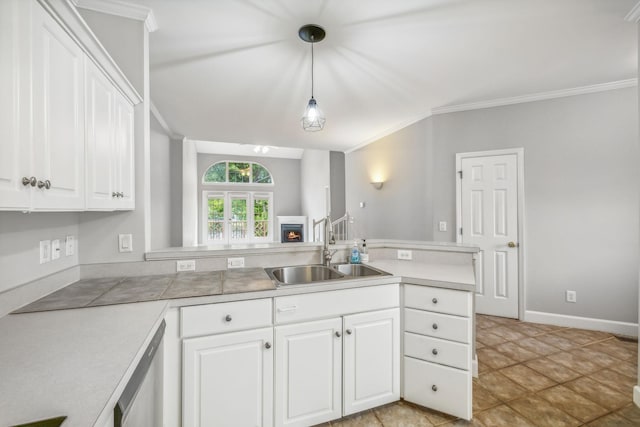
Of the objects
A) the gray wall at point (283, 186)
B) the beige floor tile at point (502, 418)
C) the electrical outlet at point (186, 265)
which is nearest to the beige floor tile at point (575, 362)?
the beige floor tile at point (502, 418)

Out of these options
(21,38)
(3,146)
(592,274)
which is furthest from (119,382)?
(592,274)

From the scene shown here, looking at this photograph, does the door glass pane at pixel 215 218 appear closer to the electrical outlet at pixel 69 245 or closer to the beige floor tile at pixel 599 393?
the electrical outlet at pixel 69 245

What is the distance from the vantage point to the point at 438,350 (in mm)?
1674

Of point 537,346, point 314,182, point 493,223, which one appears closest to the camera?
point 537,346

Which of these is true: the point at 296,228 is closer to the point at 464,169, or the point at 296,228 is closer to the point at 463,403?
the point at 464,169

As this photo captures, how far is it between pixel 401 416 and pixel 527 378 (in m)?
1.16

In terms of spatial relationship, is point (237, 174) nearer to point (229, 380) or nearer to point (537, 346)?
point (229, 380)

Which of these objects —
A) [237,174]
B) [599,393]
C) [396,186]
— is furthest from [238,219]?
[599,393]

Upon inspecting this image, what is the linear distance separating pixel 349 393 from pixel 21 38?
81.2 inches

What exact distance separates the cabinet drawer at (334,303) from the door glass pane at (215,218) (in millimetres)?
7734

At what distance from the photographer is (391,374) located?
1.75m

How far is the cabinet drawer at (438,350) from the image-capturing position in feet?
5.29

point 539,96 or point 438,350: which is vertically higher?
point 539,96

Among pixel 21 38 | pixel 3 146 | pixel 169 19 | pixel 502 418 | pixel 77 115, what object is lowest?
pixel 502 418
